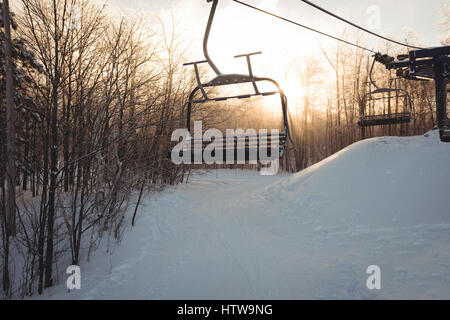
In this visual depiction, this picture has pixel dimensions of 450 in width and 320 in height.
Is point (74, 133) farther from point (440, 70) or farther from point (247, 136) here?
point (440, 70)

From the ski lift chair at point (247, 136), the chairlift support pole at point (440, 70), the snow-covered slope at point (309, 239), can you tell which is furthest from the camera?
A: the chairlift support pole at point (440, 70)

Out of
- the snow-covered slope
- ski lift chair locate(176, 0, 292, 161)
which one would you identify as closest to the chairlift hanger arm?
the snow-covered slope

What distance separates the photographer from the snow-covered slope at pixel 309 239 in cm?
403

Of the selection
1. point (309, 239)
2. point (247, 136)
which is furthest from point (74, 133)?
point (309, 239)

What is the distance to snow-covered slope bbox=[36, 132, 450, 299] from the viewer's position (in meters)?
4.03

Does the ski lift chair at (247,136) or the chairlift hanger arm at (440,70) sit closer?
the ski lift chair at (247,136)

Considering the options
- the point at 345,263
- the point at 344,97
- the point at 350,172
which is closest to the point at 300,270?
the point at 345,263

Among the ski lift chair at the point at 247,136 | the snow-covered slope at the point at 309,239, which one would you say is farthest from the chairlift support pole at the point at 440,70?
the ski lift chair at the point at 247,136

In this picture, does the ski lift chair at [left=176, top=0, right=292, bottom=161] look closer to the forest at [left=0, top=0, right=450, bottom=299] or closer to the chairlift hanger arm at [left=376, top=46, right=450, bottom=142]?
the forest at [left=0, top=0, right=450, bottom=299]

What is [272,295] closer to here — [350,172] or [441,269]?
[441,269]

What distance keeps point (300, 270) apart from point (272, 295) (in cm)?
100

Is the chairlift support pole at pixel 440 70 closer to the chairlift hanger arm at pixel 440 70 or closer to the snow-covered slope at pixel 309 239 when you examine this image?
the chairlift hanger arm at pixel 440 70

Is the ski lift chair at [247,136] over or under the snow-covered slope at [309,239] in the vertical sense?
over

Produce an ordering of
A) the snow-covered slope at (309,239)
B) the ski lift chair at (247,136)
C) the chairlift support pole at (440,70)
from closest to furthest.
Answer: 1. the ski lift chair at (247,136)
2. the snow-covered slope at (309,239)
3. the chairlift support pole at (440,70)
